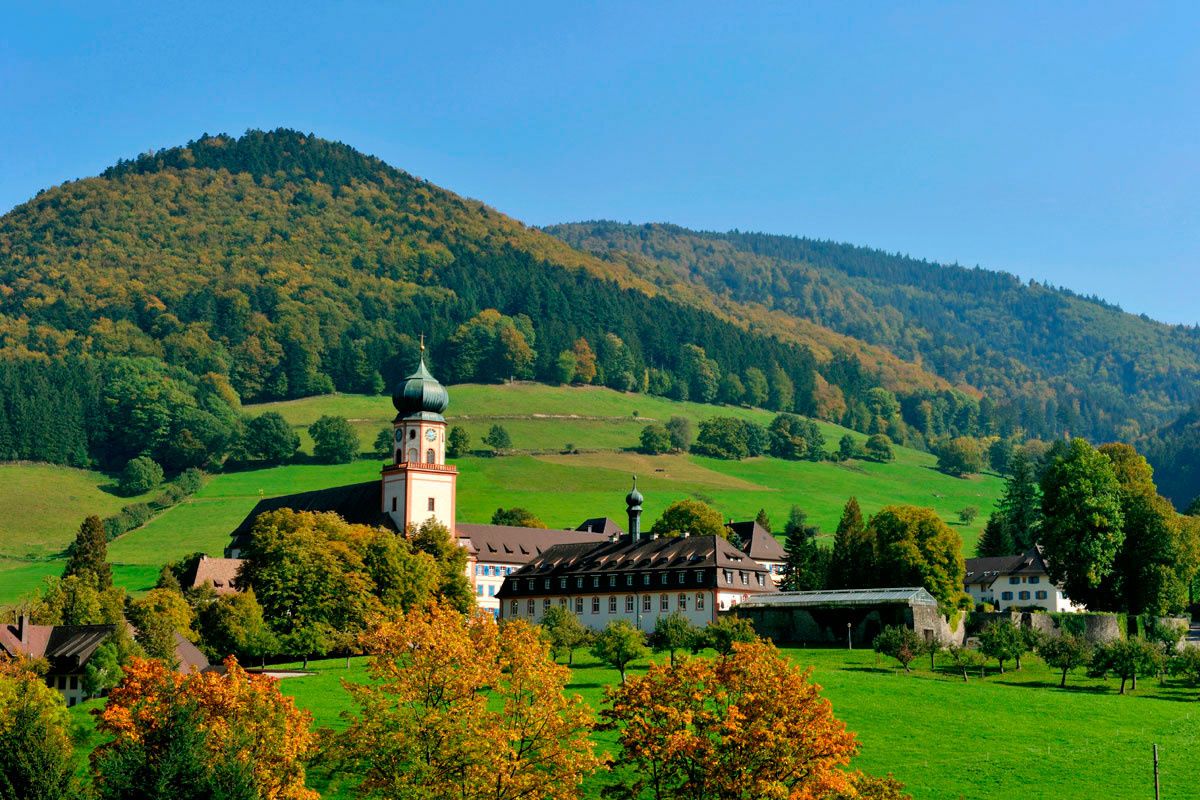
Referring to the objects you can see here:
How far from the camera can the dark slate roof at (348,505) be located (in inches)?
5010

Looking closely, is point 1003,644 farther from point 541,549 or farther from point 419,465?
point 541,549

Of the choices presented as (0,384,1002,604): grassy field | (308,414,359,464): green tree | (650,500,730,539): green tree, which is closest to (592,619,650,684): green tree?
(650,500,730,539): green tree

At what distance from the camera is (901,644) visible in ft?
274

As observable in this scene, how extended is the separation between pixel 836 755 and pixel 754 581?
204 feet

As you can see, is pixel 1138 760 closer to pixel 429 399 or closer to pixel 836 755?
pixel 836 755

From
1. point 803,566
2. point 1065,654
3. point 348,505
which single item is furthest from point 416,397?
point 1065,654

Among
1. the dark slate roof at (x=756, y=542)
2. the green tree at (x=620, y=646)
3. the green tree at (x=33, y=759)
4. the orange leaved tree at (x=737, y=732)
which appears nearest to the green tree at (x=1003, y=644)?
the green tree at (x=620, y=646)

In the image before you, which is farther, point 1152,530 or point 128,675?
point 1152,530

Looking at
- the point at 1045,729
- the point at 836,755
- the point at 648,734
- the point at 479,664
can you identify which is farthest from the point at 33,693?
the point at 1045,729

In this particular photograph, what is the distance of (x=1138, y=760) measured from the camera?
61.8 m

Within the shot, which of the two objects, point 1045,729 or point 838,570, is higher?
point 838,570

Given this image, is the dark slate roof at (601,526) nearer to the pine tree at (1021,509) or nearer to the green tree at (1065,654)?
the pine tree at (1021,509)

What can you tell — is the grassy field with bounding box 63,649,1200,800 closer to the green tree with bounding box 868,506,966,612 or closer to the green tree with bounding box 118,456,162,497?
the green tree with bounding box 868,506,966,612

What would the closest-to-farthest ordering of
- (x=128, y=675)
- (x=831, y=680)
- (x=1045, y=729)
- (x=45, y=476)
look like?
(x=128, y=675) < (x=1045, y=729) < (x=831, y=680) < (x=45, y=476)
